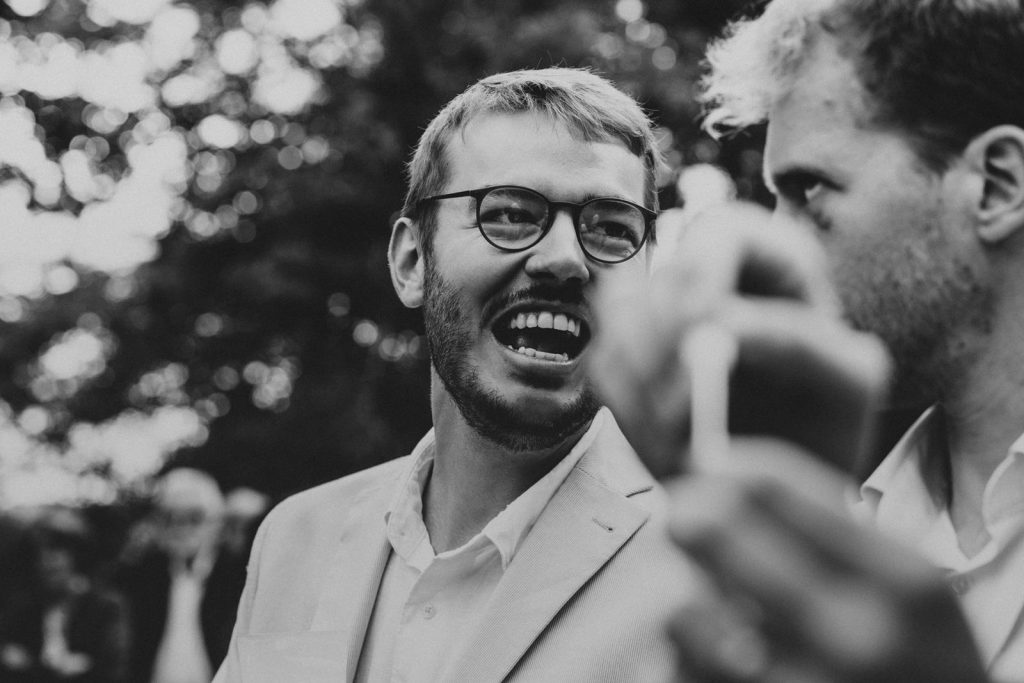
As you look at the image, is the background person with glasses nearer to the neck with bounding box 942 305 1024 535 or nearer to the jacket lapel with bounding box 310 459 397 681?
the jacket lapel with bounding box 310 459 397 681

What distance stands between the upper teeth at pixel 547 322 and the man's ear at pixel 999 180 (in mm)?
1191

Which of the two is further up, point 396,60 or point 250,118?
point 396,60

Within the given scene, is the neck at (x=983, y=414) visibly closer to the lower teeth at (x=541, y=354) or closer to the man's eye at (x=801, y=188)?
the man's eye at (x=801, y=188)

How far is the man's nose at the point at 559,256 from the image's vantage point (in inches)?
95.0

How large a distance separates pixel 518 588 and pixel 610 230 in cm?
93

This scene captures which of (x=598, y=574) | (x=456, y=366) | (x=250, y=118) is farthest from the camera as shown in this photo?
(x=250, y=118)

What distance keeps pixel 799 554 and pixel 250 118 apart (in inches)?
608

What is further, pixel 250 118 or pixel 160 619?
pixel 250 118

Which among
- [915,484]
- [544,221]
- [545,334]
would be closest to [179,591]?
[545,334]

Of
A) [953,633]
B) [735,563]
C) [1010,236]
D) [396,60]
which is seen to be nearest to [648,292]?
[735,563]

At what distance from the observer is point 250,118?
49.5 feet

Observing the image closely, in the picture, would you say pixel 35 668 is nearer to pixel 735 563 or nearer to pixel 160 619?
pixel 160 619

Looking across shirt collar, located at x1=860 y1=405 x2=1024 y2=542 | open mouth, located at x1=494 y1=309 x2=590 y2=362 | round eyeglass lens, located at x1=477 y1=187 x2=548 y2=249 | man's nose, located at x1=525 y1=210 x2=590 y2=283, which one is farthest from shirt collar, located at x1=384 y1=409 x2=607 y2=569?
shirt collar, located at x1=860 y1=405 x2=1024 y2=542

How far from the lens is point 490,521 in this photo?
8.05 ft
